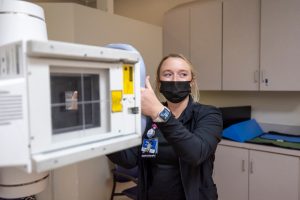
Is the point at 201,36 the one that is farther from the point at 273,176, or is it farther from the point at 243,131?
the point at 273,176

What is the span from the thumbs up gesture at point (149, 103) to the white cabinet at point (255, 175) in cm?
178

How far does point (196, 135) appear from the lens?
3.74 ft

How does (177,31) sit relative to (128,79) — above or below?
above

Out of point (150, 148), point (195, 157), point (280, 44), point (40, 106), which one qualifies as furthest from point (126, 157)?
point (280, 44)

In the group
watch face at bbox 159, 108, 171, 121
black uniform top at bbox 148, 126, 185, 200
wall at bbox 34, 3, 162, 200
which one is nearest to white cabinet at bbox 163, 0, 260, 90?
wall at bbox 34, 3, 162, 200

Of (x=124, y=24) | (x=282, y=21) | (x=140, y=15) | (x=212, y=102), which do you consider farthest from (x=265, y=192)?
(x=140, y=15)

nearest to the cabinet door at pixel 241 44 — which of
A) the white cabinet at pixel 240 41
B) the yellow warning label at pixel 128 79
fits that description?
the white cabinet at pixel 240 41

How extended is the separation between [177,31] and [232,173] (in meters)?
1.61

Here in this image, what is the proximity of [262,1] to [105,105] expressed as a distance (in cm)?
223

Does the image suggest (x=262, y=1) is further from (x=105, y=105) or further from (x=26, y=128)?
(x=26, y=128)

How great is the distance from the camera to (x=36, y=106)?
598 millimetres

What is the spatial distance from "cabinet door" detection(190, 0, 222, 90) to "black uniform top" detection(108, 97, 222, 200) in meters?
1.50

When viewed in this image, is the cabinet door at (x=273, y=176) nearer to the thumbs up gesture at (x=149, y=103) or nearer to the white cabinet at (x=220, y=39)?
the white cabinet at (x=220, y=39)

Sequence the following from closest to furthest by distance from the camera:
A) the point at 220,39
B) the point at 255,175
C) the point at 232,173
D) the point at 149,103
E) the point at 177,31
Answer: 1. the point at 149,103
2. the point at 255,175
3. the point at 232,173
4. the point at 220,39
5. the point at 177,31
